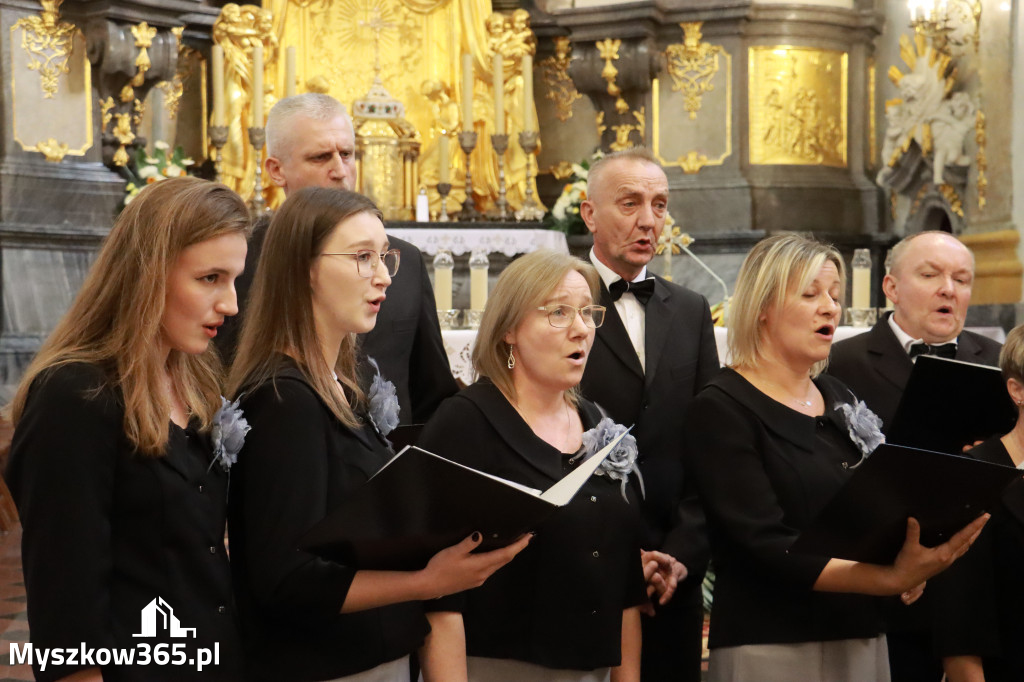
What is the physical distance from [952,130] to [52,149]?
6.21 metres

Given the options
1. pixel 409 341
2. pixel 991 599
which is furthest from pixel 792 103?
pixel 991 599

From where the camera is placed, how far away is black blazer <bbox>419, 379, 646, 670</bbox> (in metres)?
2.69

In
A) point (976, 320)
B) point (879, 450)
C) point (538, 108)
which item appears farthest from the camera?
point (538, 108)

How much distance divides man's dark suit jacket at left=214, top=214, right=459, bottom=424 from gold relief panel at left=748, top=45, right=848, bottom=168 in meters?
6.90

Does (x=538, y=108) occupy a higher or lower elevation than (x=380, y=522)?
higher

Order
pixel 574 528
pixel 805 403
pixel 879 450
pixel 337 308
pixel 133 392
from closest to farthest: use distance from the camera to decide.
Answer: pixel 133 392
pixel 879 450
pixel 337 308
pixel 574 528
pixel 805 403

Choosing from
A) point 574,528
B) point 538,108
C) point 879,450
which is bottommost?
point 574,528

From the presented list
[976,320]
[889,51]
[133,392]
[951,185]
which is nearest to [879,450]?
[133,392]

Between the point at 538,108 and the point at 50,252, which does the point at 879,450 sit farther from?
the point at 538,108

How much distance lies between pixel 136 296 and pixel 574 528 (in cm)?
105

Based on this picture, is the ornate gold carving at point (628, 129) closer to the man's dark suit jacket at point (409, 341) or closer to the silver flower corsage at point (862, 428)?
the man's dark suit jacket at point (409, 341)

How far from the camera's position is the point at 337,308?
2496mm

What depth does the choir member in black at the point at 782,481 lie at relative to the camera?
9.09 ft

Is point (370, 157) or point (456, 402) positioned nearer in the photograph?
point (456, 402)
